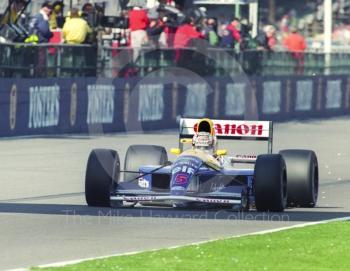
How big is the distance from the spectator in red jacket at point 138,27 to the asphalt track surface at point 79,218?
19.4ft

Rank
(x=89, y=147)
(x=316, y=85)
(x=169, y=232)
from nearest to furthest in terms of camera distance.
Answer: (x=169, y=232), (x=89, y=147), (x=316, y=85)

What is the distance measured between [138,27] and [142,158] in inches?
511

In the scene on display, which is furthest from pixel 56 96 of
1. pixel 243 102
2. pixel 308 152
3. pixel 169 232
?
pixel 169 232

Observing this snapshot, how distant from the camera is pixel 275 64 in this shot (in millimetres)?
34125

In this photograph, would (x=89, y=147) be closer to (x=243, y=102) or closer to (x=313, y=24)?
(x=243, y=102)

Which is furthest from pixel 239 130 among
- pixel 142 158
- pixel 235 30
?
pixel 235 30

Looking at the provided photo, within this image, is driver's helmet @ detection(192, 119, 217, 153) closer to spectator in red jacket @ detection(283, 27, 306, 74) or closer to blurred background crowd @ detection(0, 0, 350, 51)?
blurred background crowd @ detection(0, 0, 350, 51)

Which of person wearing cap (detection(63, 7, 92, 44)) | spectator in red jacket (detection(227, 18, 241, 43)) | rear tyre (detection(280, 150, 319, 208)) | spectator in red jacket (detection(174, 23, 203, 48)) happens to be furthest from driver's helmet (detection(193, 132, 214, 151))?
spectator in red jacket (detection(227, 18, 241, 43))

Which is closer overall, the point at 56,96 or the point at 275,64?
the point at 56,96

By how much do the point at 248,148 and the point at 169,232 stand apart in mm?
12981

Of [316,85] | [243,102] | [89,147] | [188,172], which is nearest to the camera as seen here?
[188,172]

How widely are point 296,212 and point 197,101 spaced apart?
1612 cm

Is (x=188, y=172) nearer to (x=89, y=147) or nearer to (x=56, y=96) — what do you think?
(x=89, y=147)

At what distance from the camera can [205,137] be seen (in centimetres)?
1489
